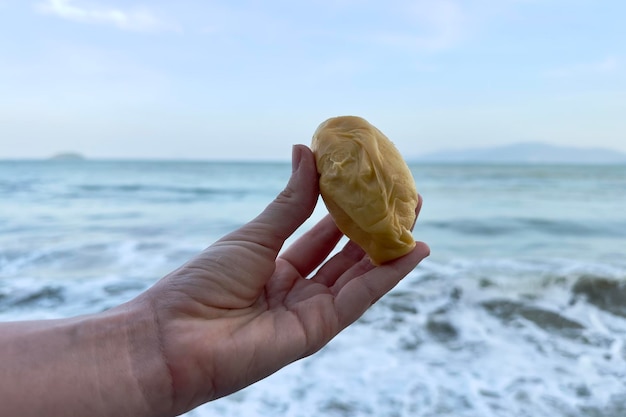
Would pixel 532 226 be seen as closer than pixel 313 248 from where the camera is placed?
No

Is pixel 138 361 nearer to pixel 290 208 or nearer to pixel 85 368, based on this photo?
pixel 85 368

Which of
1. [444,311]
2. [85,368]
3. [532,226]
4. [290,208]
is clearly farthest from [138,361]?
[532,226]

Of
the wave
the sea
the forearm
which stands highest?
the forearm

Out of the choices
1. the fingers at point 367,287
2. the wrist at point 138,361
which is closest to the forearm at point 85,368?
the wrist at point 138,361

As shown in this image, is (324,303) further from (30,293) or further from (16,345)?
(30,293)

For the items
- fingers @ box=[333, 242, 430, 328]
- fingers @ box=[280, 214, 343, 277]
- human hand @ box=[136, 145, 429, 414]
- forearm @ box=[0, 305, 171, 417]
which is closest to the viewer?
forearm @ box=[0, 305, 171, 417]

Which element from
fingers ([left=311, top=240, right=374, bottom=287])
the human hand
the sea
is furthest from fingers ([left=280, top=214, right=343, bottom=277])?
the sea

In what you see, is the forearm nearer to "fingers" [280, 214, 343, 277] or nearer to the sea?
"fingers" [280, 214, 343, 277]
